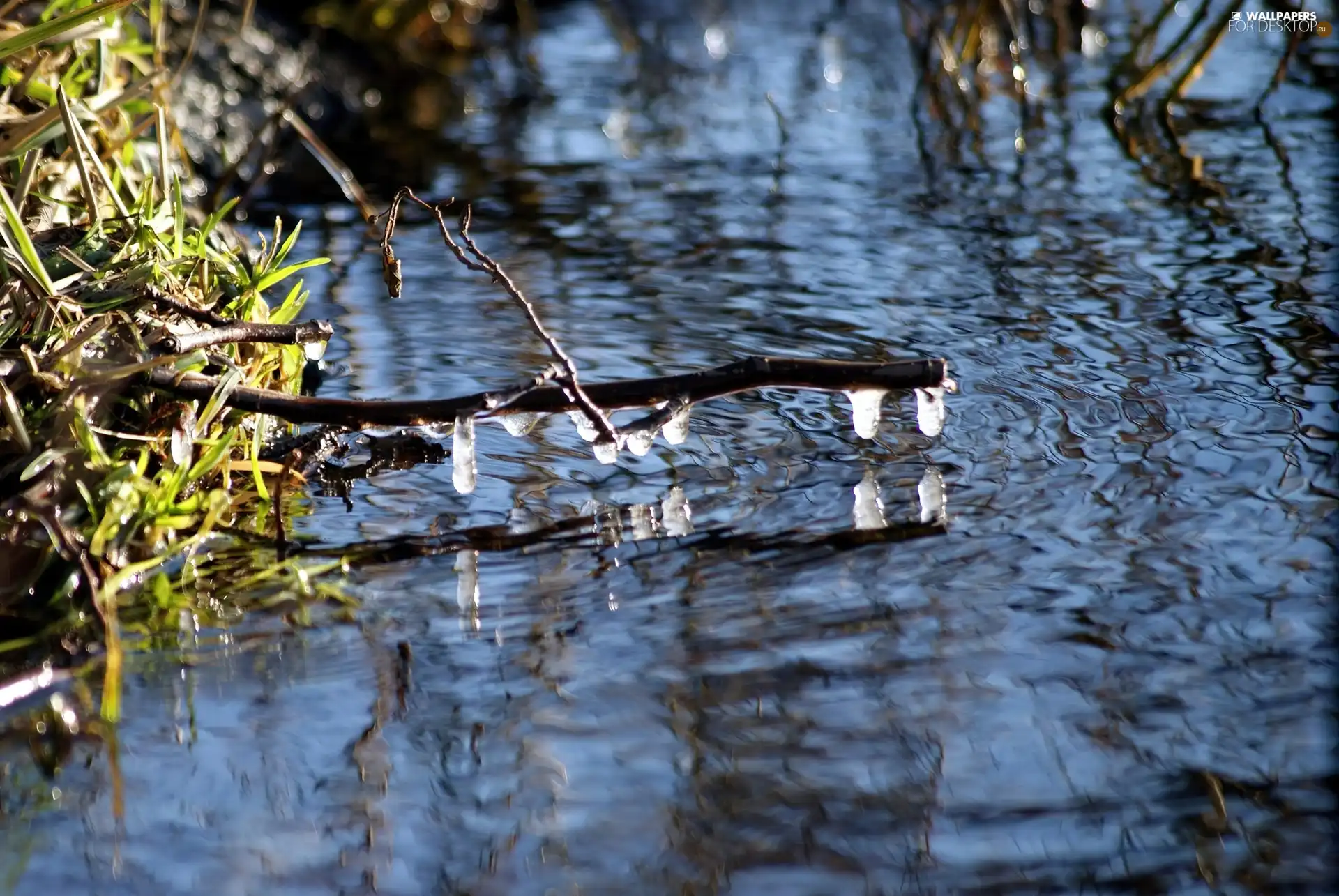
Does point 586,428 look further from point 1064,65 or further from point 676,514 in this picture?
point 1064,65

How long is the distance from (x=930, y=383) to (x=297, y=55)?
18.7ft

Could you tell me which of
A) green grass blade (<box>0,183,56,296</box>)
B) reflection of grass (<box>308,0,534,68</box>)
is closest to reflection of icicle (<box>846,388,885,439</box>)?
green grass blade (<box>0,183,56,296</box>)

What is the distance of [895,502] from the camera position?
108 inches

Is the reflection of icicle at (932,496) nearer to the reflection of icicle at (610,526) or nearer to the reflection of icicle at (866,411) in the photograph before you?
the reflection of icicle at (866,411)

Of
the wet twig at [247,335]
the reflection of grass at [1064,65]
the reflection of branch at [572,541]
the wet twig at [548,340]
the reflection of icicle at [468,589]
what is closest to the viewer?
the reflection of icicle at [468,589]

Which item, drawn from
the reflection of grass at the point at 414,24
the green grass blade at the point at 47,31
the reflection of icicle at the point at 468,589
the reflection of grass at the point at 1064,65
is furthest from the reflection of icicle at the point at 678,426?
the reflection of grass at the point at 414,24

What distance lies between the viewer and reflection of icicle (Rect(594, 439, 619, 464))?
270 centimetres

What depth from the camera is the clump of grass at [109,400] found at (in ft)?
7.86

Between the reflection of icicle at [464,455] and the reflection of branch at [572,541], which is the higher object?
the reflection of icicle at [464,455]

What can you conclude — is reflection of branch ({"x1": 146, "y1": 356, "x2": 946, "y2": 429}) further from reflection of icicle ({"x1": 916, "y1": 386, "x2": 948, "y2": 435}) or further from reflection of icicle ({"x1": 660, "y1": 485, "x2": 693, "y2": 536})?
reflection of icicle ({"x1": 660, "y1": 485, "x2": 693, "y2": 536})

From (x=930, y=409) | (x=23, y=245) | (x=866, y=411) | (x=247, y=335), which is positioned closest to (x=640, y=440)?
(x=866, y=411)

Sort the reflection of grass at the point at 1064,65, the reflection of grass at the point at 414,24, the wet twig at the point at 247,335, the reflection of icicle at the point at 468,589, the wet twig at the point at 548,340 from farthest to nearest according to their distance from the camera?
the reflection of grass at the point at 414,24, the reflection of grass at the point at 1064,65, the wet twig at the point at 247,335, the wet twig at the point at 548,340, the reflection of icicle at the point at 468,589

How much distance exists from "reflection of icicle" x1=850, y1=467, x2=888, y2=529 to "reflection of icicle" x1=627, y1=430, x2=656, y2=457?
39cm

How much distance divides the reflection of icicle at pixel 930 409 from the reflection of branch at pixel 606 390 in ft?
0.32
